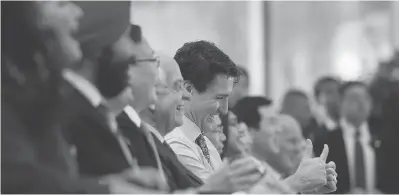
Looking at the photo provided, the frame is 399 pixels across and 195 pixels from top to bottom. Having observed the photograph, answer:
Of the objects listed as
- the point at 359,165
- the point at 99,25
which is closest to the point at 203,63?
the point at 99,25

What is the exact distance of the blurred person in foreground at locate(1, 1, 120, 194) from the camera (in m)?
1.67

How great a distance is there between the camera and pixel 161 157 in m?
2.10

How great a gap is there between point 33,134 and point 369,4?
27.6ft

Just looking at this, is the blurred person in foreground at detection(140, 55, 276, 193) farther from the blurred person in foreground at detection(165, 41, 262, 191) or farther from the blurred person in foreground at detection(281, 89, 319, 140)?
the blurred person in foreground at detection(281, 89, 319, 140)

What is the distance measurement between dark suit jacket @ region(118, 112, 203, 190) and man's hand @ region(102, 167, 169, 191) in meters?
0.05

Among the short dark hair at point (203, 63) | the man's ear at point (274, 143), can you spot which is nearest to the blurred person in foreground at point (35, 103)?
the short dark hair at point (203, 63)

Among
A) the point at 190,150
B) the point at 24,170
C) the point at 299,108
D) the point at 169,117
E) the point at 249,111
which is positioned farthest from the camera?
the point at 299,108

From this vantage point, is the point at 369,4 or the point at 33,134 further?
the point at 369,4

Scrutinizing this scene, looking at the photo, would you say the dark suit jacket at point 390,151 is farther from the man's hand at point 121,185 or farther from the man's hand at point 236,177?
the man's hand at point 121,185

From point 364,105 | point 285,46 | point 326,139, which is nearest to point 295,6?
point 285,46

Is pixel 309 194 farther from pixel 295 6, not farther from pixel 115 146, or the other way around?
pixel 295 6

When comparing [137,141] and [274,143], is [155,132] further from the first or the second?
[274,143]

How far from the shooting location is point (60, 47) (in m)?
1.73

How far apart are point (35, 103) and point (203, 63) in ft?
2.85
